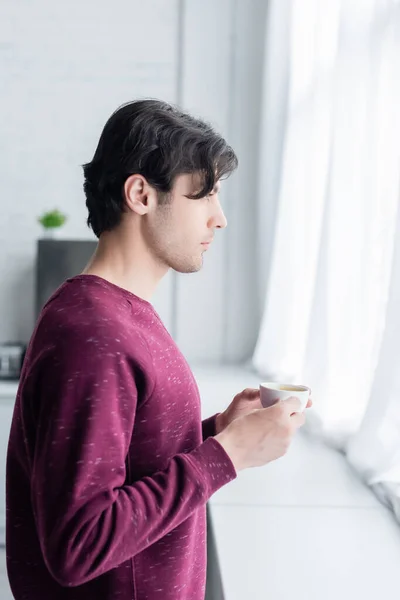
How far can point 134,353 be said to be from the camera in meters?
0.79

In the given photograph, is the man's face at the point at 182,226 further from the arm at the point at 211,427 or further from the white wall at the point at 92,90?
the white wall at the point at 92,90

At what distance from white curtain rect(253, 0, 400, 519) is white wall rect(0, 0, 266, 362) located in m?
0.36

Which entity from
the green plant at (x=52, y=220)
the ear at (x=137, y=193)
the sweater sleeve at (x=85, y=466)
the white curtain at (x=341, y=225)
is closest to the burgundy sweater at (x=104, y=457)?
the sweater sleeve at (x=85, y=466)

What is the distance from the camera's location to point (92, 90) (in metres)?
3.34

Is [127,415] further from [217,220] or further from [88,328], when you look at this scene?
[217,220]

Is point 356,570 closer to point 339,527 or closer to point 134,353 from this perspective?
point 339,527

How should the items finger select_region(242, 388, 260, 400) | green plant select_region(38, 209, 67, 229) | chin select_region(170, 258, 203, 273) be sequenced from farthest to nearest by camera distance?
green plant select_region(38, 209, 67, 229), finger select_region(242, 388, 260, 400), chin select_region(170, 258, 203, 273)

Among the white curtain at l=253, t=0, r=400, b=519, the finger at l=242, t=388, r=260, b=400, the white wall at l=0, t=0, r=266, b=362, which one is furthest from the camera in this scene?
the white wall at l=0, t=0, r=266, b=362

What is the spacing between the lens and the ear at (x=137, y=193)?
91 cm

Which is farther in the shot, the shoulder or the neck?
the neck

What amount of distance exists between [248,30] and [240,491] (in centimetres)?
244

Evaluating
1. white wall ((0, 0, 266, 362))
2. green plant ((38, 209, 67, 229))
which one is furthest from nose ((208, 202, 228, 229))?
white wall ((0, 0, 266, 362))

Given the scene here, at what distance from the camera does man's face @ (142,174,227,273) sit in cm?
93

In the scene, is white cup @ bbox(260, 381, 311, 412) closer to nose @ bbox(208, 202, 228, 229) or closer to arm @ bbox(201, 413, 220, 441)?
arm @ bbox(201, 413, 220, 441)
